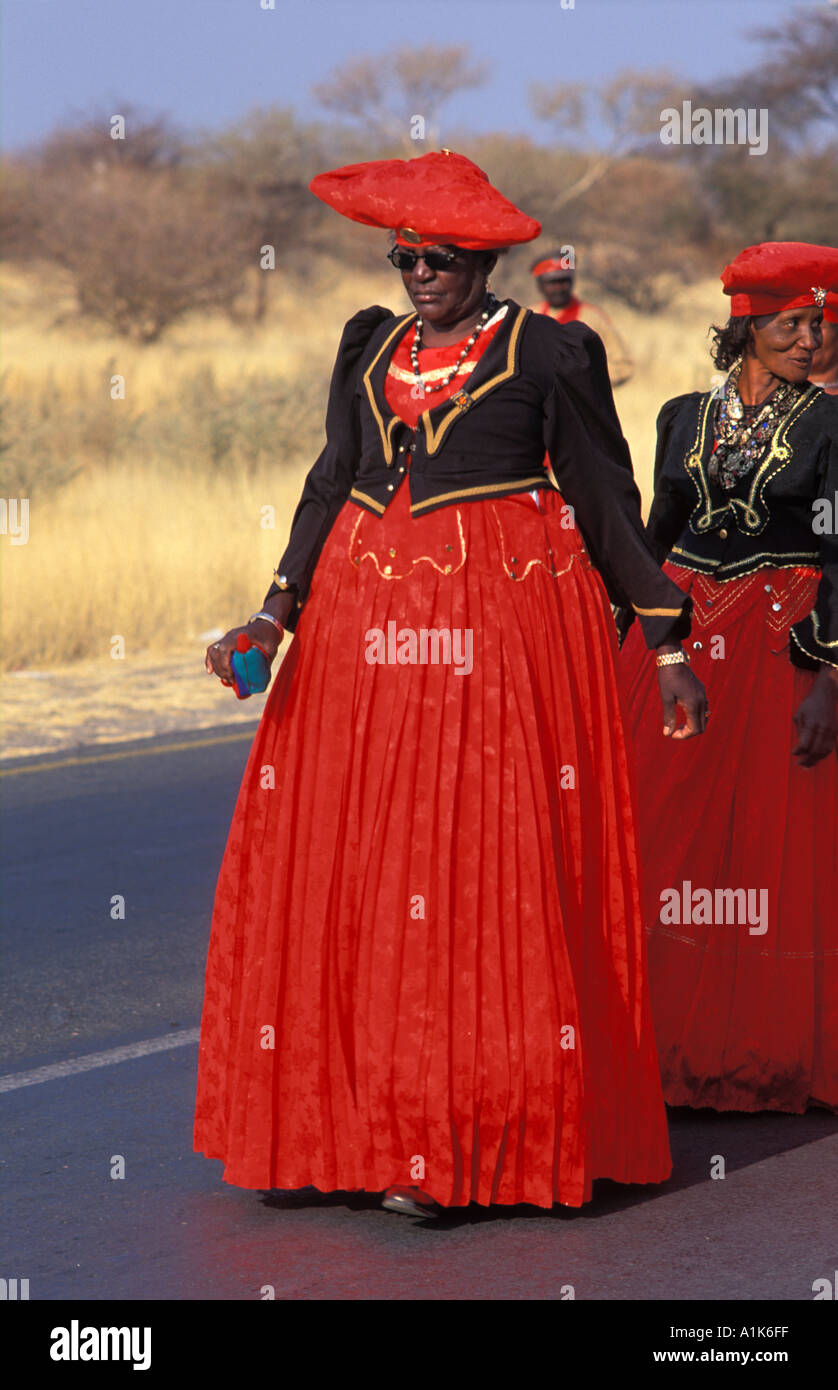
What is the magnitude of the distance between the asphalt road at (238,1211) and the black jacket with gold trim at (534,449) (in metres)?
1.11

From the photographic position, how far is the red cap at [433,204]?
4027mm

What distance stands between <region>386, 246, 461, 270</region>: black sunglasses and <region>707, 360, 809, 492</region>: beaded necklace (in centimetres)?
111

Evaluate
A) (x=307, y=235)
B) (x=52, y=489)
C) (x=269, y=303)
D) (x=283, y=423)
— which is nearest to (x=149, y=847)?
(x=52, y=489)

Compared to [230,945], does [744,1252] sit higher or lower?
lower

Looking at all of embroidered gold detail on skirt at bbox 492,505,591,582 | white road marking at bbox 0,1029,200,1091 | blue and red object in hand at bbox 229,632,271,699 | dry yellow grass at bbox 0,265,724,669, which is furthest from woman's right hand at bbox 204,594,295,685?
dry yellow grass at bbox 0,265,724,669

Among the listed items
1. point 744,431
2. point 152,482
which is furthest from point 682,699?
point 152,482

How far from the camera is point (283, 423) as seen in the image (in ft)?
71.6

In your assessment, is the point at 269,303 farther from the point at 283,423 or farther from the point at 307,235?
the point at 283,423

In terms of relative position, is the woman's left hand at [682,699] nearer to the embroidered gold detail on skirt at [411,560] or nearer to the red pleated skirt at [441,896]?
the red pleated skirt at [441,896]

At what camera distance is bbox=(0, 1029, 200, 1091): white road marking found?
5211 millimetres

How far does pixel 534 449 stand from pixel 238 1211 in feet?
5.12

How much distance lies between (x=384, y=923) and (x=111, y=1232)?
793mm

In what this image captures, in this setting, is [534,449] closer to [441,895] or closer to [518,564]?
[518,564]

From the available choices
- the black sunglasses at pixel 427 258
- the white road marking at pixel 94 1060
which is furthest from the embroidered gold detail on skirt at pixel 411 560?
the white road marking at pixel 94 1060
